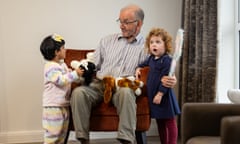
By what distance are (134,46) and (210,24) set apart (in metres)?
0.64

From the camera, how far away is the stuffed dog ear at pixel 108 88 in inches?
98.5

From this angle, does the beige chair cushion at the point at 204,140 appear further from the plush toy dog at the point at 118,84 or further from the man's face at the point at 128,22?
the man's face at the point at 128,22

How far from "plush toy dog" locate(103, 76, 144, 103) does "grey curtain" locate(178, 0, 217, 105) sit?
26.3 inches

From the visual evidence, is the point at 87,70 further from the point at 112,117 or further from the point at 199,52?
the point at 199,52

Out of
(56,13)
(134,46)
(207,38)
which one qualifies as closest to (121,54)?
(134,46)

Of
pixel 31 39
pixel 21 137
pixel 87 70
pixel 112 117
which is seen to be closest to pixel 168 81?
pixel 112 117

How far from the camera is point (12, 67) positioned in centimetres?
333

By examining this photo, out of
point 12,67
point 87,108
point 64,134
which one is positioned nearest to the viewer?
point 87,108

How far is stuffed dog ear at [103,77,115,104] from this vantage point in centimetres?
250

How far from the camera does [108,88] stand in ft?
8.26

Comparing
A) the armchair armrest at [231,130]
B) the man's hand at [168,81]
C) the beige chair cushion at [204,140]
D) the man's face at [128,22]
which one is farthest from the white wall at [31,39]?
the armchair armrest at [231,130]

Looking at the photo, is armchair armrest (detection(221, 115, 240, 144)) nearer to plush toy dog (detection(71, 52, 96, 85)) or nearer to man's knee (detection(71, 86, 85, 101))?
man's knee (detection(71, 86, 85, 101))

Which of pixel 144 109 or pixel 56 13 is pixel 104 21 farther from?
pixel 144 109

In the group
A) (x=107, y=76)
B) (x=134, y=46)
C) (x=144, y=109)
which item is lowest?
(x=144, y=109)
